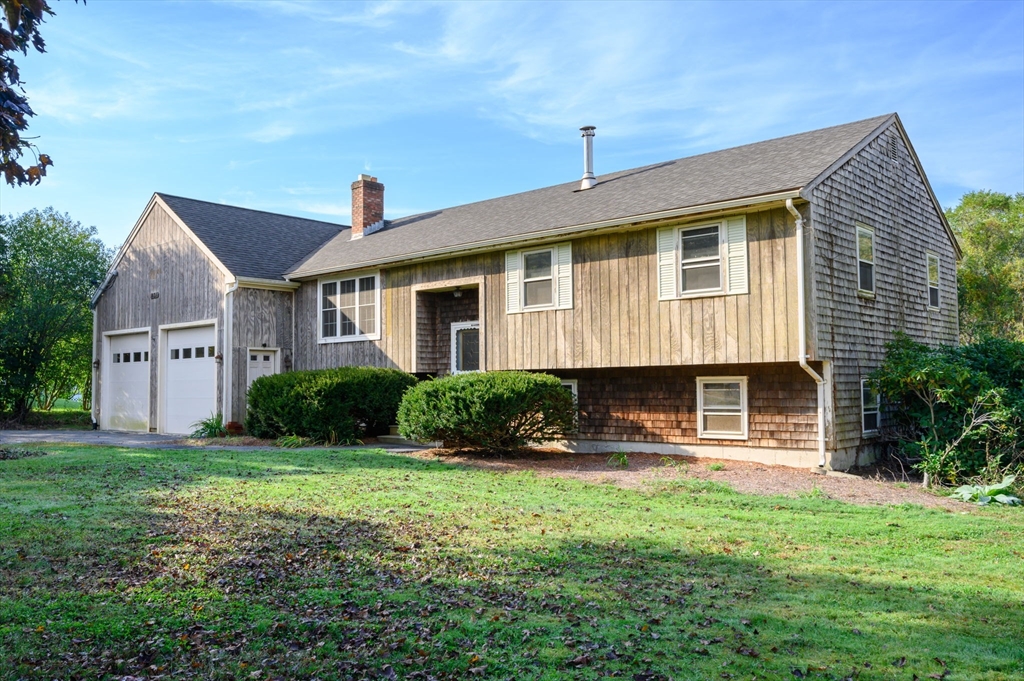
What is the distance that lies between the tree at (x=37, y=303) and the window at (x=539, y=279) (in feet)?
53.9

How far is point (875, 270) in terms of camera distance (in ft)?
47.2

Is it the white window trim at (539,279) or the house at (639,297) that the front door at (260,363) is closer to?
the house at (639,297)

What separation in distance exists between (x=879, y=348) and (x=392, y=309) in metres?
10.5

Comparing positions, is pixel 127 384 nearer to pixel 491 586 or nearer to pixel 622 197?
pixel 622 197

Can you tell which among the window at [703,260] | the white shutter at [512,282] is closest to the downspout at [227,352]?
the white shutter at [512,282]

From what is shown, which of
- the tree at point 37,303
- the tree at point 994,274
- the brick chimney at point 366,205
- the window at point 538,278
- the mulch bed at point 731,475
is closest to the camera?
the mulch bed at point 731,475

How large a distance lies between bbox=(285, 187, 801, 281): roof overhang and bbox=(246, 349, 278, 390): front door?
7.99 feet

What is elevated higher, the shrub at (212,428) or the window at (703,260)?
the window at (703,260)

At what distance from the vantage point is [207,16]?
11.2m

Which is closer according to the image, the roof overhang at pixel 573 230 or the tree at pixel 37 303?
the roof overhang at pixel 573 230

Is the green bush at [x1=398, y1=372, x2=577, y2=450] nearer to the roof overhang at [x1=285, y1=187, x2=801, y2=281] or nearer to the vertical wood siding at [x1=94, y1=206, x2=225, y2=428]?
the roof overhang at [x1=285, y1=187, x2=801, y2=281]

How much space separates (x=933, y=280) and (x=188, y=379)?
18635 millimetres

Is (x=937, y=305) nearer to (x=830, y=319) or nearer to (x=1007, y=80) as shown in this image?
(x=830, y=319)

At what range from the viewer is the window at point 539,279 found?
1494 centimetres
